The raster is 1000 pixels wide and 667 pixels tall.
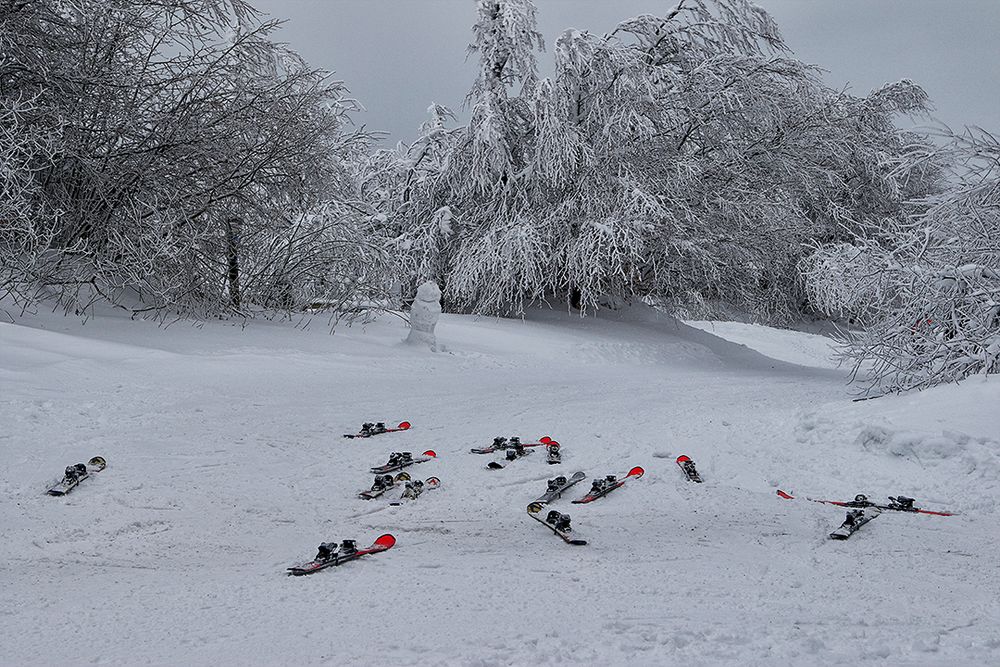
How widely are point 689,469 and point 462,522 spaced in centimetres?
190

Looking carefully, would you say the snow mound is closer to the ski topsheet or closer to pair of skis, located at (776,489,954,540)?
the ski topsheet

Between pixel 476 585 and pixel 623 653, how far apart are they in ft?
3.41

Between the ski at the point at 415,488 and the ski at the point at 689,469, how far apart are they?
1.81 meters

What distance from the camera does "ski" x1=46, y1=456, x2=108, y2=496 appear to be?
5496 mm

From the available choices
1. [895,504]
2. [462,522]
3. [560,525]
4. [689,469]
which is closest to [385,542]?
[462,522]

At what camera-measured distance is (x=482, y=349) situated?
13344mm

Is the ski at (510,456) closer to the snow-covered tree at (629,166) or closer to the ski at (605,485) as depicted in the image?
the ski at (605,485)

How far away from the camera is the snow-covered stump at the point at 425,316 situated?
12.5m

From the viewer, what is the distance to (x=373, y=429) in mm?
7555

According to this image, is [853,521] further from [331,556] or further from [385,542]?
[331,556]

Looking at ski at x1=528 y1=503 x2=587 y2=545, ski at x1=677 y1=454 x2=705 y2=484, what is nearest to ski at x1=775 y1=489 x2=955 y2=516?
ski at x1=677 y1=454 x2=705 y2=484

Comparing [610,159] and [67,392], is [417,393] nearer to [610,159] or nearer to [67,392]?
[67,392]

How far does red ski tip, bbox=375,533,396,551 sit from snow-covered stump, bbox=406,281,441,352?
786 cm

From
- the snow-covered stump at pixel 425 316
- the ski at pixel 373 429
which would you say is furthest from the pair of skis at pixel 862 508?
the snow-covered stump at pixel 425 316
